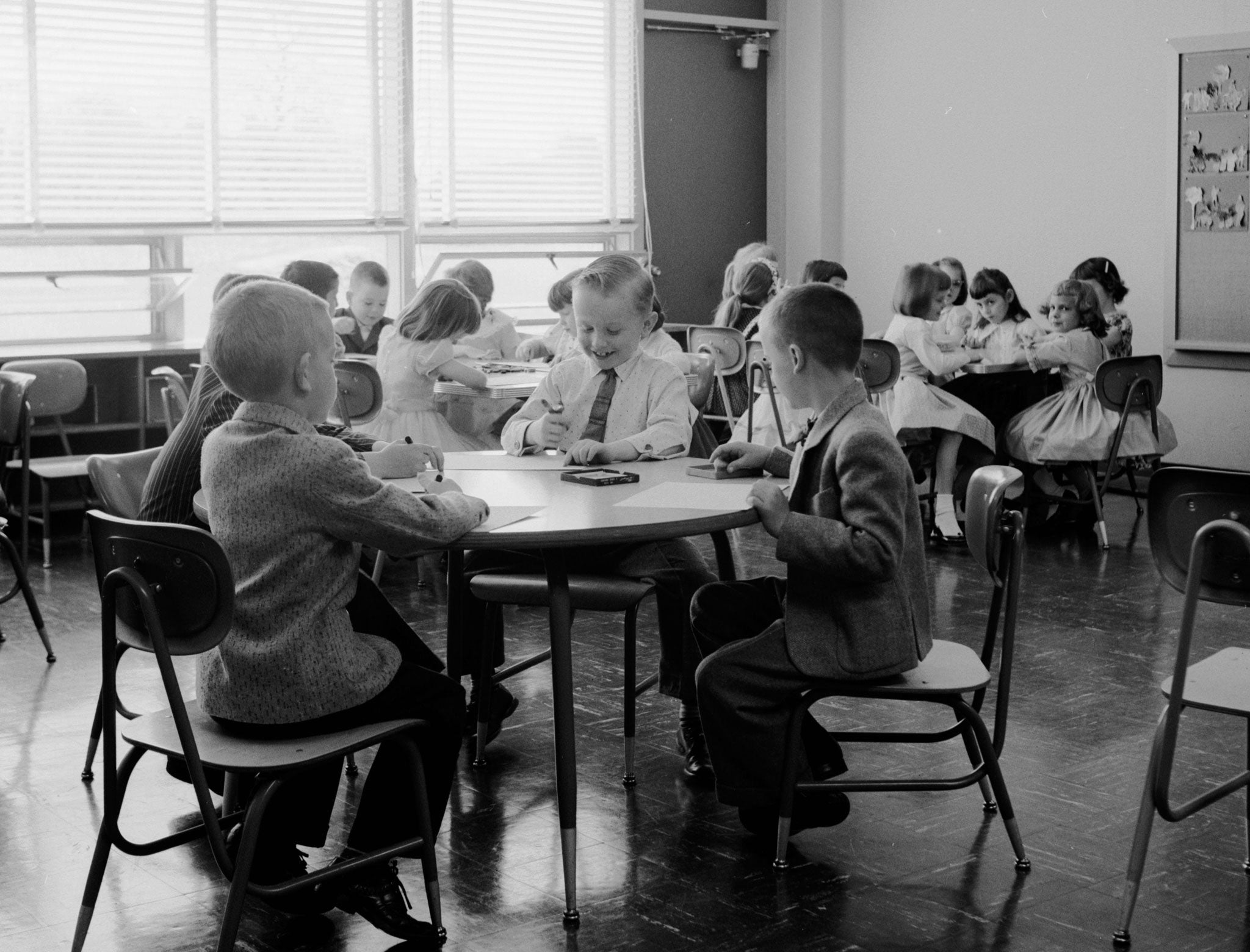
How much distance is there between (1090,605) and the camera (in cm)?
497

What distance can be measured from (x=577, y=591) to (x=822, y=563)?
66cm

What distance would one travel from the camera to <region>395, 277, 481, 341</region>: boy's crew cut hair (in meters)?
5.29

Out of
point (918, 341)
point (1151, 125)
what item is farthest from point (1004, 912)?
point (1151, 125)

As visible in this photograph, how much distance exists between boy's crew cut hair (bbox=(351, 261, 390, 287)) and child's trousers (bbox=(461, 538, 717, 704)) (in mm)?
3674

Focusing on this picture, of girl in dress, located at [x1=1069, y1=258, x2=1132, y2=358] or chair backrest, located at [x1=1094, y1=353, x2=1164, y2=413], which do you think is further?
girl in dress, located at [x1=1069, y1=258, x2=1132, y2=358]

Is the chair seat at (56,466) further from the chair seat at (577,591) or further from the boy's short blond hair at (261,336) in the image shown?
the boy's short blond hair at (261,336)

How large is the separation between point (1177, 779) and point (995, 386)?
359 centimetres

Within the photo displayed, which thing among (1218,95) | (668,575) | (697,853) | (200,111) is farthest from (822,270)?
(697,853)

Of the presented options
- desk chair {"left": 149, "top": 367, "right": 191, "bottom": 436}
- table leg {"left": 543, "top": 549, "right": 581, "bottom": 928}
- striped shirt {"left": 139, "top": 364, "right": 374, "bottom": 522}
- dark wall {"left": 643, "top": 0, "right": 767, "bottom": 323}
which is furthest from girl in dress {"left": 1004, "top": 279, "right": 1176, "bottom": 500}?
striped shirt {"left": 139, "top": 364, "right": 374, "bottom": 522}

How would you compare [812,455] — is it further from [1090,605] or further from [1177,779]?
[1090,605]

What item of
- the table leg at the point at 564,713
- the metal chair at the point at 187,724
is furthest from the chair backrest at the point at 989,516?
the metal chair at the point at 187,724

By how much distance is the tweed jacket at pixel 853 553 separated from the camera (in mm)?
2498

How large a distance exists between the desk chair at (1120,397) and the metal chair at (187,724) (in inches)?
173

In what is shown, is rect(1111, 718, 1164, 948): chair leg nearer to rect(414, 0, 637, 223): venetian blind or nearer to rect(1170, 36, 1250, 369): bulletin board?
rect(1170, 36, 1250, 369): bulletin board
